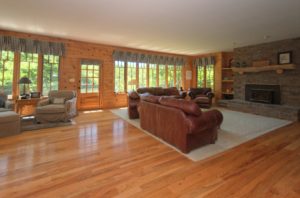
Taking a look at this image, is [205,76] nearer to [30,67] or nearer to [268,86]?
[268,86]

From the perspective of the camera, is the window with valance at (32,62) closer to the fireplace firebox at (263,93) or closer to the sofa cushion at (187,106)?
the sofa cushion at (187,106)

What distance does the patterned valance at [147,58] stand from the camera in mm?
7191

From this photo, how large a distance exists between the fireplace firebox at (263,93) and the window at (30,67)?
815 centimetres

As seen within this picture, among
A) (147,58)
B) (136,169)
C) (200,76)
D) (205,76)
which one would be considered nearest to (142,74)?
(147,58)

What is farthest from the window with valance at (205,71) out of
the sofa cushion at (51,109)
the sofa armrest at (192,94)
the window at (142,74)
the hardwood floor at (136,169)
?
the sofa cushion at (51,109)

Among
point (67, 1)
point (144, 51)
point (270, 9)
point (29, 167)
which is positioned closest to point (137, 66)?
point (144, 51)

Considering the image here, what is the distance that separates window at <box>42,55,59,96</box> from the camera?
5855 millimetres

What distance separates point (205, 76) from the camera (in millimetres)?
9023

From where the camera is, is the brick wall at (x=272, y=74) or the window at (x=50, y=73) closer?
the brick wall at (x=272, y=74)

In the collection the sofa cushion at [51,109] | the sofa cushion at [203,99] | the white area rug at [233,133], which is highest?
the sofa cushion at [203,99]

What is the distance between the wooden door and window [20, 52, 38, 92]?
147 cm

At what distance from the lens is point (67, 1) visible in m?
3.13

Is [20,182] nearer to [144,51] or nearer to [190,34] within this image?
[190,34]

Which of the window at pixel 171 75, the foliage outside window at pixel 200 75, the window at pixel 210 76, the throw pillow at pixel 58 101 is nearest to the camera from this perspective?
the throw pillow at pixel 58 101
